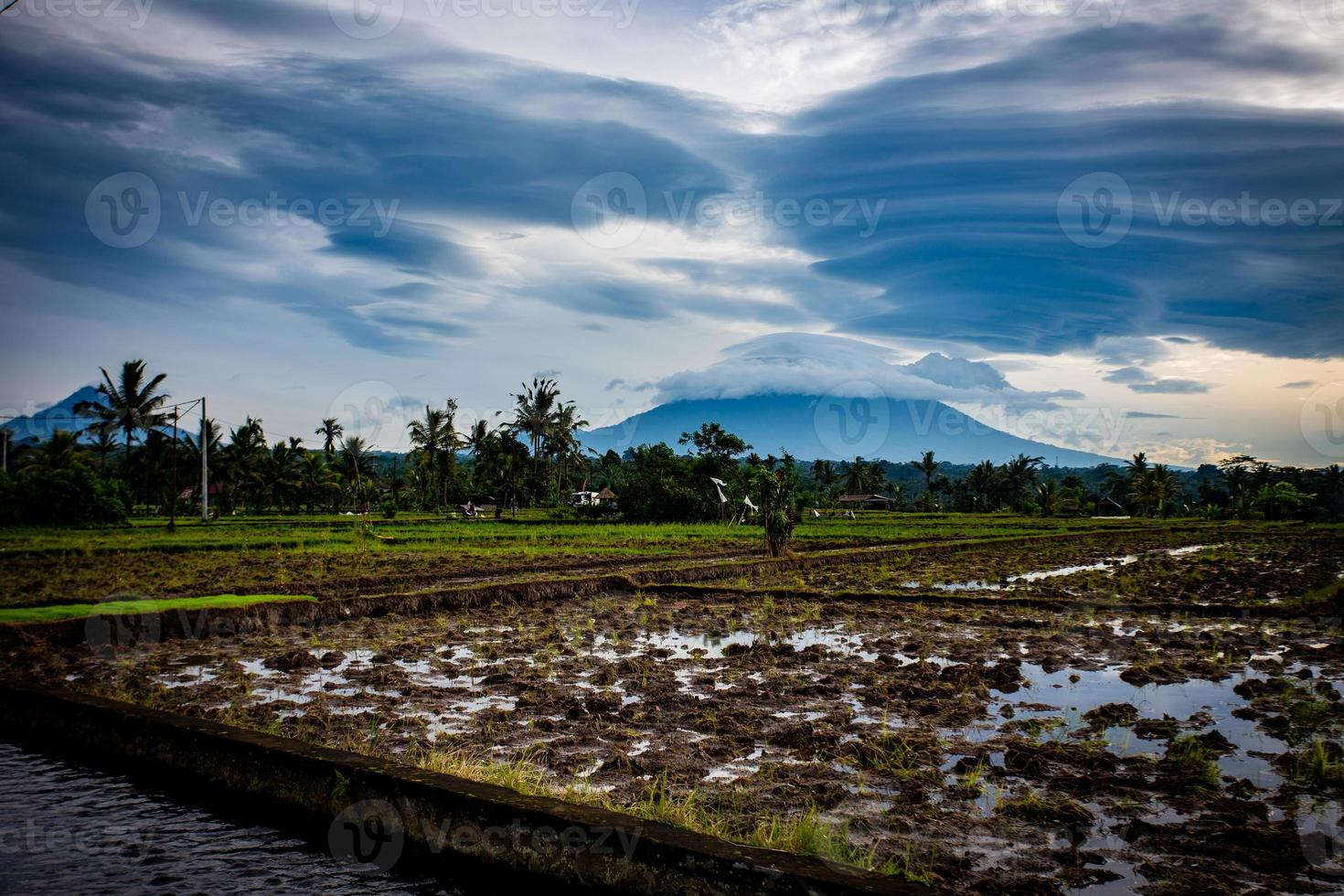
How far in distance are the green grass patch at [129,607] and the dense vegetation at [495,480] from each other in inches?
536

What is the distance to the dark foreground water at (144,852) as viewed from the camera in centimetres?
412

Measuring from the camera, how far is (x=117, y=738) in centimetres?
604

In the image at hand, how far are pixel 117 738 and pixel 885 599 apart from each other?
39.1 feet

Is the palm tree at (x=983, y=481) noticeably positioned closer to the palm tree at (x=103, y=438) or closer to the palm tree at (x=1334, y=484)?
the palm tree at (x=1334, y=484)

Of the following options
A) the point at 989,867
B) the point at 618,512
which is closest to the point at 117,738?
the point at 989,867

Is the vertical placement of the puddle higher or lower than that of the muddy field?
lower

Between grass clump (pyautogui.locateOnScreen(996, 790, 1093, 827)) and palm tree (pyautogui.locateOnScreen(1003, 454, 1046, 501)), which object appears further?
palm tree (pyautogui.locateOnScreen(1003, 454, 1046, 501))

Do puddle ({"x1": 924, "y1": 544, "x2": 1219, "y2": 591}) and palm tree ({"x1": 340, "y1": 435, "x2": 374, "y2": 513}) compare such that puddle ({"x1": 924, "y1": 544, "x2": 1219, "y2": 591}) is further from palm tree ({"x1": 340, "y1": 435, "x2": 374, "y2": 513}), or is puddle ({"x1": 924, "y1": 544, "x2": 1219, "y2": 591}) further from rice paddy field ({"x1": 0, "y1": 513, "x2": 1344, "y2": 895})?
palm tree ({"x1": 340, "y1": 435, "x2": 374, "y2": 513})

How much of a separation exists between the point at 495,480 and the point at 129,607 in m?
47.8

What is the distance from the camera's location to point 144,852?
14.8ft

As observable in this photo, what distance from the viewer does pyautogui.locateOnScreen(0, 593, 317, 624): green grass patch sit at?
34.6ft

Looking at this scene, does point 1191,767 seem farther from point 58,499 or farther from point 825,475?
point 825,475

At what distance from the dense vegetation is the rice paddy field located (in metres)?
10.5

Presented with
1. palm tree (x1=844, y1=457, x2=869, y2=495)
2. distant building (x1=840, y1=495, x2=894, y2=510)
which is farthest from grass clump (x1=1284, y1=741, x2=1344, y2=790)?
palm tree (x1=844, y1=457, x2=869, y2=495)
